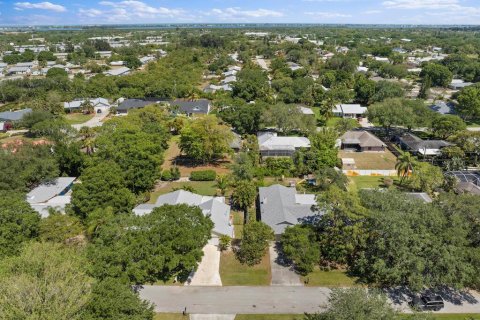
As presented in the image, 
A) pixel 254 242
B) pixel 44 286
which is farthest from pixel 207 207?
pixel 44 286

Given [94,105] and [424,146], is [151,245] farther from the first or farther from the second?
[94,105]

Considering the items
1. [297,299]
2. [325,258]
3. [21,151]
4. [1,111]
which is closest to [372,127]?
[325,258]

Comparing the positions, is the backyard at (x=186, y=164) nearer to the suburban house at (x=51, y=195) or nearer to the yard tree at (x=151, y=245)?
the suburban house at (x=51, y=195)

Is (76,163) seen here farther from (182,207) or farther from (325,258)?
(325,258)

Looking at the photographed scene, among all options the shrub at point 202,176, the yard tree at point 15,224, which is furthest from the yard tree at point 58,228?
the shrub at point 202,176

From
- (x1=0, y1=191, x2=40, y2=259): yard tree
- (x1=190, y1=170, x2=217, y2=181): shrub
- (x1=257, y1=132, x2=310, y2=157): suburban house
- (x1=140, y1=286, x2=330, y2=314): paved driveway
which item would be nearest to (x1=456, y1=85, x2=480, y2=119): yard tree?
(x1=257, y1=132, x2=310, y2=157): suburban house

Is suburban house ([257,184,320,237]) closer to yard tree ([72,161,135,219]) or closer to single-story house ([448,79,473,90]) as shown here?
yard tree ([72,161,135,219])
